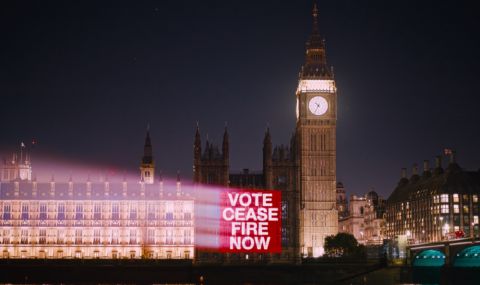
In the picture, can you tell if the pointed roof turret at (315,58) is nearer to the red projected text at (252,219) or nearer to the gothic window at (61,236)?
the red projected text at (252,219)

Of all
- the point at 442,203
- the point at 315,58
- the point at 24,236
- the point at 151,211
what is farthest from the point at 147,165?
the point at 442,203

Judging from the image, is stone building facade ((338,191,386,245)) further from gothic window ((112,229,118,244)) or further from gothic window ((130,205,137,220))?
gothic window ((112,229,118,244))

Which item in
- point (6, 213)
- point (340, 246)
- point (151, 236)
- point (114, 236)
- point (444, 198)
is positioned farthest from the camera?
point (6, 213)

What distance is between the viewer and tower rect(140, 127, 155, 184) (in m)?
151

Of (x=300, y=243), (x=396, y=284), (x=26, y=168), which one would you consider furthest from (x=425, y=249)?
(x=26, y=168)

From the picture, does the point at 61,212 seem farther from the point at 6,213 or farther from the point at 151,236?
the point at 151,236

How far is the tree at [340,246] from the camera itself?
120 meters

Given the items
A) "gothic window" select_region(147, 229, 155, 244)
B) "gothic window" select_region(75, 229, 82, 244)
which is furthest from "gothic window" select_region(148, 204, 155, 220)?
"gothic window" select_region(75, 229, 82, 244)

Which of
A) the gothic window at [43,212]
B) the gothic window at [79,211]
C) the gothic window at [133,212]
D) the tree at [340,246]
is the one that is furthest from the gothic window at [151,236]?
the tree at [340,246]

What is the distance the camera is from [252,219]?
3930 inches

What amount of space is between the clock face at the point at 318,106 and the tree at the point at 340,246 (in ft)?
65.4

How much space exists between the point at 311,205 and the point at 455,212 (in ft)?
89.5

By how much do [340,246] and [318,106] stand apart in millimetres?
23196

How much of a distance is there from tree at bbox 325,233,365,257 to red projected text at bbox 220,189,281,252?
17059 millimetres
